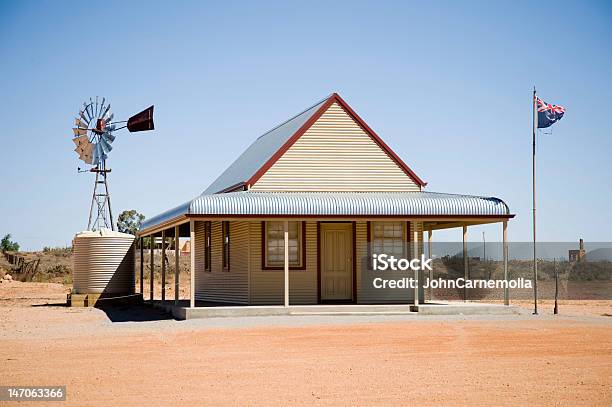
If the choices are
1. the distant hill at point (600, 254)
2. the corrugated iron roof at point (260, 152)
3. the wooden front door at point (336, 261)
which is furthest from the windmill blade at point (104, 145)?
the distant hill at point (600, 254)

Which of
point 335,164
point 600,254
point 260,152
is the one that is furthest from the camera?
point 600,254

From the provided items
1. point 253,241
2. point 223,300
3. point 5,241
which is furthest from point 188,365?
point 5,241

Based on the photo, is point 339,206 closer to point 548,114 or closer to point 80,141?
point 548,114

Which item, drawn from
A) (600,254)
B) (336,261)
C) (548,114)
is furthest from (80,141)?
(600,254)

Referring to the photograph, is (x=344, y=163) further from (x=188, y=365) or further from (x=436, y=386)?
(x=436, y=386)

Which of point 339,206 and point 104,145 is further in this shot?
point 104,145

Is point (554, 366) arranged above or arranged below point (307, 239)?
→ below

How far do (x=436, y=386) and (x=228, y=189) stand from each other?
16.5 metres

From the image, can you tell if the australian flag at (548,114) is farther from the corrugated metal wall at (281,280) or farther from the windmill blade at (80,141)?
the windmill blade at (80,141)

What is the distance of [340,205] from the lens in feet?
75.9

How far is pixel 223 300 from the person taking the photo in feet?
88.0

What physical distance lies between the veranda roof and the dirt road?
9.55 feet

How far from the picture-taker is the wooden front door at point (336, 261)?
25.3 metres

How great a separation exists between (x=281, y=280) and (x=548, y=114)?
30.4ft
